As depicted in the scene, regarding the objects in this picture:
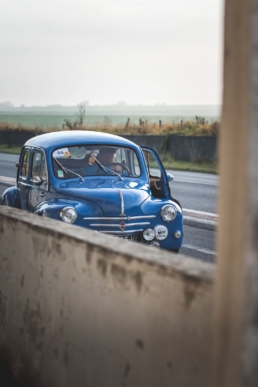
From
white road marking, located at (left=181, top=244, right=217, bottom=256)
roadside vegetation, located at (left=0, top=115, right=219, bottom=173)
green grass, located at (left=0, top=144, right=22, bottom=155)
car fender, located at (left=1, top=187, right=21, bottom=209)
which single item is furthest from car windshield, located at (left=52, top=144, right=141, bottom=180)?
green grass, located at (left=0, top=144, right=22, bottom=155)

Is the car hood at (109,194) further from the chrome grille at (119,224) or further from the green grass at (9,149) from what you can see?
the green grass at (9,149)

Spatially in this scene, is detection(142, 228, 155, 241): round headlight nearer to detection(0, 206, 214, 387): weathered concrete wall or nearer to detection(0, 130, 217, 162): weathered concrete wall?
detection(0, 206, 214, 387): weathered concrete wall

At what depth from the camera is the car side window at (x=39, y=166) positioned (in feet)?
27.4

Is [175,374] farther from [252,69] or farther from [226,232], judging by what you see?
[252,69]

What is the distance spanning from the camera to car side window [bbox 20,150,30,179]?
8945 mm

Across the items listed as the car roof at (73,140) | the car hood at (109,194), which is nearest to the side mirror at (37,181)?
the car hood at (109,194)

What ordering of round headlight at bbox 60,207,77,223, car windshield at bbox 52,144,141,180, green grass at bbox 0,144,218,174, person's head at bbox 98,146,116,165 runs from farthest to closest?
1. green grass at bbox 0,144,218,174
2. person's head at bbox 98,146,116,165
3. car windshield at bbox 52,144,141,180
4. round headlight at bbox 60,207,77,223

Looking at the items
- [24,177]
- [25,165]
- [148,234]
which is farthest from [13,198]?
[148,234]

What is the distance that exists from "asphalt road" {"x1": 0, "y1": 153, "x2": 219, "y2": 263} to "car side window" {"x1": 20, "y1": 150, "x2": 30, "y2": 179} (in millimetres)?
2371

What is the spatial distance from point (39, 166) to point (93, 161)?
713mm

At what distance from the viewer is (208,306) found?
2.44 meters

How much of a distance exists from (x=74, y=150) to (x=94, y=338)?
554 cm

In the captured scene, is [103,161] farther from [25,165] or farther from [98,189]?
[25,165]

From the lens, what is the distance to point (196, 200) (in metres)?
14.2
